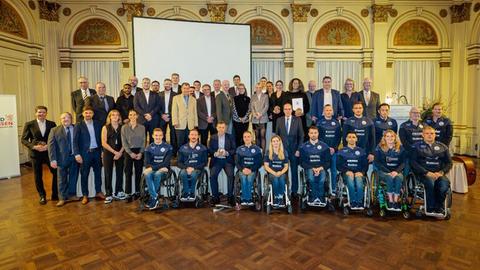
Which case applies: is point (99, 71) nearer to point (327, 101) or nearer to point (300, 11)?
point (300, 11)

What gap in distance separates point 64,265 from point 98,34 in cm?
832

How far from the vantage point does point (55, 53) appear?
29.9 ft

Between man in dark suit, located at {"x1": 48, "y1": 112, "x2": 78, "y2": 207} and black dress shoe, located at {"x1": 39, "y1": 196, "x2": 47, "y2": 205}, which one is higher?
man in dark suit, located at {"x1": 48, "y1": 112, "x2": 78, "y2": 207}

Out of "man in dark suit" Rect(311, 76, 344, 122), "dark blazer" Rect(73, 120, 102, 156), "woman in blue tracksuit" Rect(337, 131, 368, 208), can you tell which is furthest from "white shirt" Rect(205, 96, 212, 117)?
"woman in blue tracksuit" Rect(337, 131, 368, 208)

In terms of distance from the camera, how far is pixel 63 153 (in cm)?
484

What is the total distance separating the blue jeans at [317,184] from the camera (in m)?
4.32

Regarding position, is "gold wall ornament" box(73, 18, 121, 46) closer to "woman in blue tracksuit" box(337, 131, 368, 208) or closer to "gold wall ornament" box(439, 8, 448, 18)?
"woman in blue tracksuit" box(337, 131, 368, 208)

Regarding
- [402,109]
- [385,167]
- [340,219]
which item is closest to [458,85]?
[402,109]

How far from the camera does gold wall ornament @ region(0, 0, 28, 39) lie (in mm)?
7668

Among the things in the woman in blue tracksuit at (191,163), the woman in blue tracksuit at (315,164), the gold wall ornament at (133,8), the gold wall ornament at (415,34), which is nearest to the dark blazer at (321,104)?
the woman in blue tracksuit at (315,164)

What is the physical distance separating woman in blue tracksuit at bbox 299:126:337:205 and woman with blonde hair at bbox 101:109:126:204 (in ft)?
9.79

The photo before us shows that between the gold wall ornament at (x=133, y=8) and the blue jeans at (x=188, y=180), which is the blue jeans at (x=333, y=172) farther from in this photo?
the gold wall ornament at (x=133, y=8)

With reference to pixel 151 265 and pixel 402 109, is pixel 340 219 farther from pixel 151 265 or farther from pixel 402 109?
pixel 402 109

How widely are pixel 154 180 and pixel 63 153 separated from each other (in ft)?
5.33
